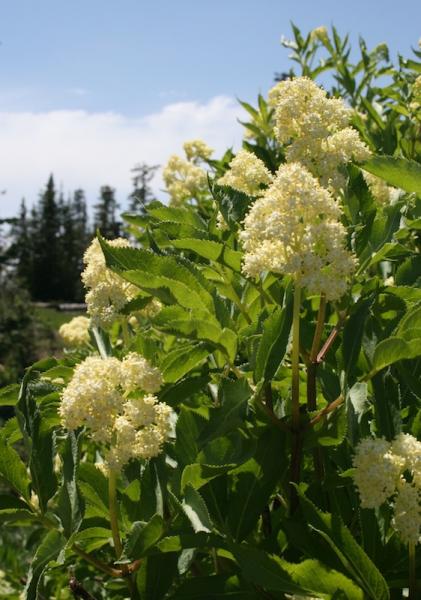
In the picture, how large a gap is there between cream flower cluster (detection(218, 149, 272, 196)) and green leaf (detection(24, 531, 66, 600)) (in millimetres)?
1362

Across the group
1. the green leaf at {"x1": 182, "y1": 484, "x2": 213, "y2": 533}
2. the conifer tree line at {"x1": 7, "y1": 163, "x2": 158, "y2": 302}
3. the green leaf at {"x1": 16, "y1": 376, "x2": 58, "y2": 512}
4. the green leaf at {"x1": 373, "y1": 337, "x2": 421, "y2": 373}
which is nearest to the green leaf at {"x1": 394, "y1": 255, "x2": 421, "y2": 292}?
the green leaf at {"x1": 373, "y1": 337, "x2": 421, "y2": 373}

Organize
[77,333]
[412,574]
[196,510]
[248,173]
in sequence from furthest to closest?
[77,333] → [248,173] → [412,574] → [196,510]

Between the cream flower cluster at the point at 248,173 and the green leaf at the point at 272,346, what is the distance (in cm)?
91

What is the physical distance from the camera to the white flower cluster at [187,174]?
4.83 m

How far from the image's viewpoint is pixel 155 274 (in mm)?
1755

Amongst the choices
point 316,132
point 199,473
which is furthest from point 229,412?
point 316,132

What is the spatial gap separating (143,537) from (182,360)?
0.46 metres

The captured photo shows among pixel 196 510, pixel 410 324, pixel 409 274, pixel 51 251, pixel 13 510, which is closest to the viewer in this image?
pixel 196 510

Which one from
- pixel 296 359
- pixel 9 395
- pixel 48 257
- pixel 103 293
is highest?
pixel 48 257

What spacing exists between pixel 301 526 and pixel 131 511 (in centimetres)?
49

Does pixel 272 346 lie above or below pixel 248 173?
below

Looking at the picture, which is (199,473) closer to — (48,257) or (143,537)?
(143,537)

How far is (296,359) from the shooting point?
1.72 m

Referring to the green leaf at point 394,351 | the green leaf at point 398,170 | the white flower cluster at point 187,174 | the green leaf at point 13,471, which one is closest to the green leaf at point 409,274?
the green leaf at point 398,170
